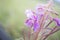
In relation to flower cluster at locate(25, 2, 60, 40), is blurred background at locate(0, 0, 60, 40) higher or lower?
higher

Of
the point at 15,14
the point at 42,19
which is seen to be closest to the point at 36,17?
the point at 42,19

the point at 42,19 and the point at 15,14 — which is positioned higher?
the point at 15,14

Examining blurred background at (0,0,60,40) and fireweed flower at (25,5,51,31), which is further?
blurred background at (0,0,60,40)

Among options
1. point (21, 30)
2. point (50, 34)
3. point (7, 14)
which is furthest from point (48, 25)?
point (7, 14)

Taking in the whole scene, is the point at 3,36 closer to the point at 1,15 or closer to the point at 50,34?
the point at 1,15

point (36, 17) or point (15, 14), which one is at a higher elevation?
point (15, 14)

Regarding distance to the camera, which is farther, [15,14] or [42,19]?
[15,14]

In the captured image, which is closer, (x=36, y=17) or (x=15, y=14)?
(x=36, y=17)

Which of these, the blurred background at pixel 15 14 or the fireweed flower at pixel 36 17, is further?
the blurred background at pixel 15 14

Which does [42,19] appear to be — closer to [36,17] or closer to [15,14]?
[36,17]
